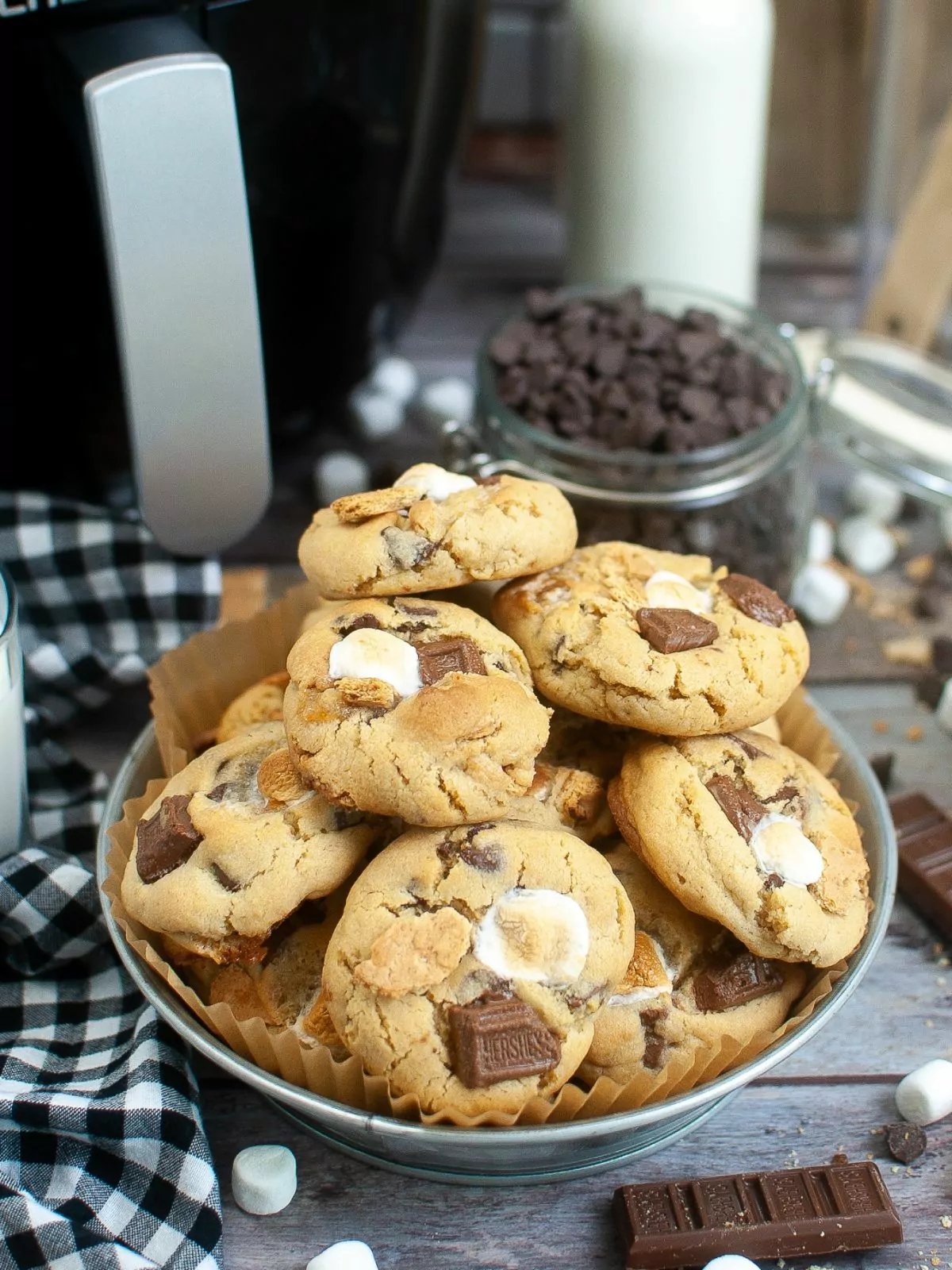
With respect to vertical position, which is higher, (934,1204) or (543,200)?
(543,200)

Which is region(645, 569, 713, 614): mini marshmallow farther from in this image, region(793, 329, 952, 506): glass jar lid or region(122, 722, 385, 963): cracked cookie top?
region(793, 329, 952, 506): glass jar lid

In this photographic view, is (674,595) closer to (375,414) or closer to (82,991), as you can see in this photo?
(82,991)

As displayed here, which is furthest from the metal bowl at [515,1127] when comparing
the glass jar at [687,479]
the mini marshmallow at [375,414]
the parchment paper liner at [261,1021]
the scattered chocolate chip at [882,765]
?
the mini marshmallow at [375,414]

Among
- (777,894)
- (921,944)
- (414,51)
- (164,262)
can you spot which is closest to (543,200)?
(414,51)

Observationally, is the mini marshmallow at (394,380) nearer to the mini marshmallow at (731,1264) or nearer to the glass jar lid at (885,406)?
the glass jar lid at (885,406)

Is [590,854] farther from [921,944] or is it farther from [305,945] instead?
[921,944]

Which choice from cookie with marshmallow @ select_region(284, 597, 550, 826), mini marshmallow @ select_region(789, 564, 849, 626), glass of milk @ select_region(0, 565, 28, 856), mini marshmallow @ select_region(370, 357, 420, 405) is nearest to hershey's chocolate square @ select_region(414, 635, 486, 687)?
cookie with marshmallow @ select_region(284, 597, 550, 826)
